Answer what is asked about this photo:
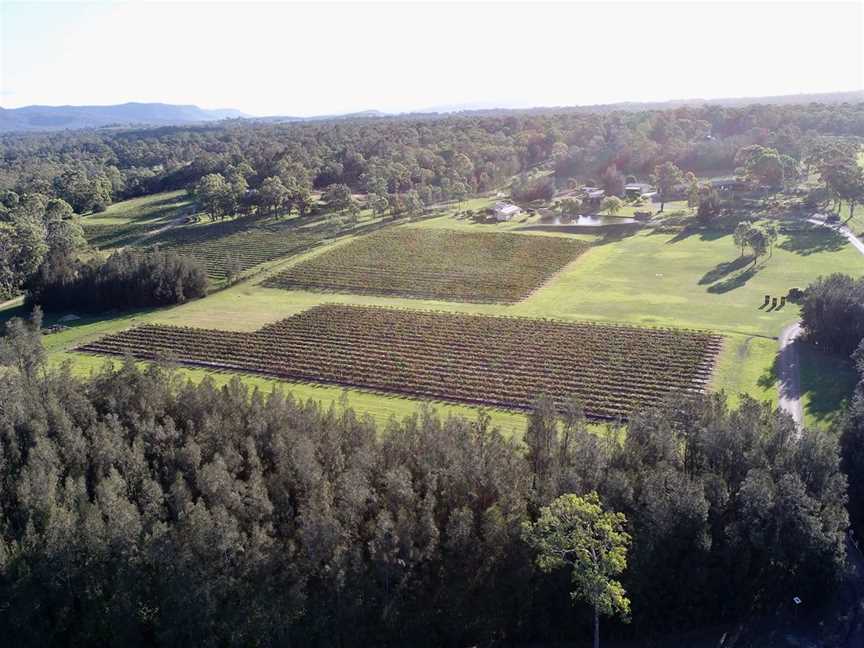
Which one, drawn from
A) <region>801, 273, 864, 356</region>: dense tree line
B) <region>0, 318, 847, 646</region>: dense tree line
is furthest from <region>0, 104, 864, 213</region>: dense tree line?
<region>0, 318, 847, 646</region>: dense tree line

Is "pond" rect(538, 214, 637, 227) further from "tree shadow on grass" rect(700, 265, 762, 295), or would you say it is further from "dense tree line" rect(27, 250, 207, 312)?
"dense tree line" rect(27, 250, 207, 312)


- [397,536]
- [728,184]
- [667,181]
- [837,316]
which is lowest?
[397,536]

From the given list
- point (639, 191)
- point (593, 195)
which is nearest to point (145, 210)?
point (593, 195)

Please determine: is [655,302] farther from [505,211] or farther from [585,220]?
[505,211]

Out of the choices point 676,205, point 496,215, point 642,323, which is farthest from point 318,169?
point 642,323

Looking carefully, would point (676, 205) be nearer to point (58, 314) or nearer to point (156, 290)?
point (156, 290)

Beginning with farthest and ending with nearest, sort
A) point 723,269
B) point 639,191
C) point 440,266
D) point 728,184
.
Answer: point 639,191 → point 728,184 → point 440,266 → point 723,269

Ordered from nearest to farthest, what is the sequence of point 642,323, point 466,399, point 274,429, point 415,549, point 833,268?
1. point 415,549
2. point 274,429
3. point 466,399
4. point 642,323
5. point 833,268
